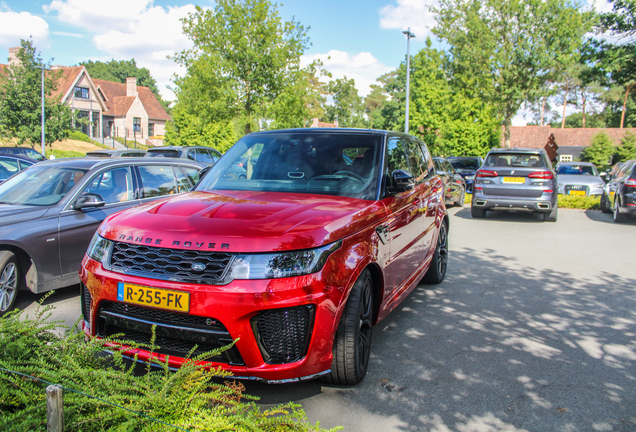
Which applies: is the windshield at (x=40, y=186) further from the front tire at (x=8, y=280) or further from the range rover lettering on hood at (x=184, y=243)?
the range rover lettering on hood at (x=184, y=243)

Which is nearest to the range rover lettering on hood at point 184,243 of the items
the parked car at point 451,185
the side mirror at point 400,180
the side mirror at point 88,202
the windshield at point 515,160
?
the side mirror at point 400,180

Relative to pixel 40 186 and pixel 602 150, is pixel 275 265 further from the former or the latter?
pixel 602 150

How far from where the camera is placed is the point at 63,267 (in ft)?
18.0

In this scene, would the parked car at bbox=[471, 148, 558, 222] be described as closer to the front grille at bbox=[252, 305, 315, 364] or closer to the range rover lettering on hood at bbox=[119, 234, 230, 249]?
the front grille at bbox=[252, 305, 315, 364]

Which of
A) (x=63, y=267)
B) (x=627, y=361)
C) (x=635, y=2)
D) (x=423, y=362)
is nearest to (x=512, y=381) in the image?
(x=423, y=362)

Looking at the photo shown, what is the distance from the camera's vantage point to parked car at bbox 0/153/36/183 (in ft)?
36.4

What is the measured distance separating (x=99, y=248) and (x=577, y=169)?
21526mm

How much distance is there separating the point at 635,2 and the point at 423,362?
2674 centimetres

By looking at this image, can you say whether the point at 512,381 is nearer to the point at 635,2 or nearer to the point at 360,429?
the point at 360,429

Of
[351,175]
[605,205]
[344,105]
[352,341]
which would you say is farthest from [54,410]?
[344,105]

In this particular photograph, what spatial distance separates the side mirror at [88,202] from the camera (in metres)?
5.45

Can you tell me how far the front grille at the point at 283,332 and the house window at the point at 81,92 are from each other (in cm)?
6141

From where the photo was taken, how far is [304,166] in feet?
14.6

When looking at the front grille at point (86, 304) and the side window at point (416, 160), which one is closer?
the front grille at point (86, 304)
